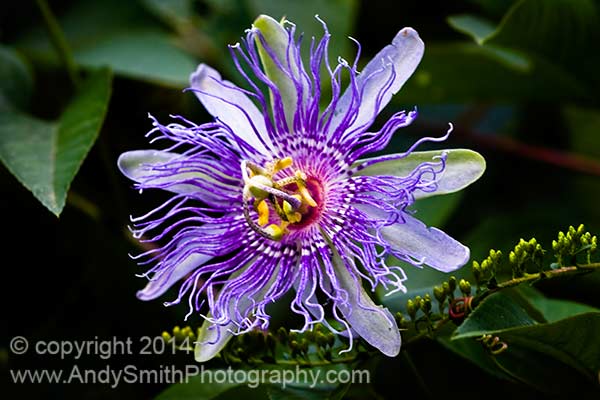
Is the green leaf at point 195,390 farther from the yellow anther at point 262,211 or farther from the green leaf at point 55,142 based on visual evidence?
the green leaf at point 55,142

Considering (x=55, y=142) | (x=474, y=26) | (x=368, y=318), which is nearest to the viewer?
(x=368, y=318)

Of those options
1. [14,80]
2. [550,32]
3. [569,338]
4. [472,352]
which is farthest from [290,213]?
[14,80]

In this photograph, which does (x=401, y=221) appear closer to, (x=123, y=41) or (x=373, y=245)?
(x=373, y=245)

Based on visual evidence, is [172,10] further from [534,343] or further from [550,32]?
[534,343]

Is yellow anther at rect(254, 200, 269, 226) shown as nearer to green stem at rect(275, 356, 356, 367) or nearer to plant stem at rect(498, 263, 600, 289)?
green stem at rect(275, 356, 356, 367)

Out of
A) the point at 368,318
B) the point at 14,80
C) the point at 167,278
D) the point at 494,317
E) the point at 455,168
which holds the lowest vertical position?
the point at 14,80
